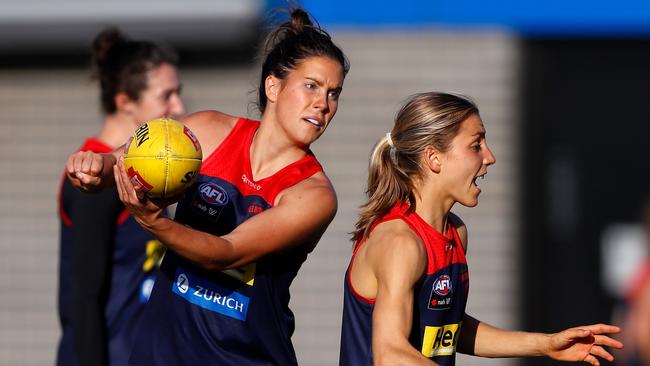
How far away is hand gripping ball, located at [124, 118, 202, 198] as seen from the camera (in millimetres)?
3662

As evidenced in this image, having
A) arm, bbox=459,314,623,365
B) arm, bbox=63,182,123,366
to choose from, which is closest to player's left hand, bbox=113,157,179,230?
arm, bbox=63,182,123,366

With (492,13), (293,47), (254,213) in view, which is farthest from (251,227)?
(492,13)

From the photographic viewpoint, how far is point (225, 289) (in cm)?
421

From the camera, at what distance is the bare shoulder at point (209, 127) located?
4336 millimetres

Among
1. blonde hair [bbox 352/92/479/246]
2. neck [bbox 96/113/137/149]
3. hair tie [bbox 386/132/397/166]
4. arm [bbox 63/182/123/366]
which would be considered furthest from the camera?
neck [bbox 96/113/137/149]

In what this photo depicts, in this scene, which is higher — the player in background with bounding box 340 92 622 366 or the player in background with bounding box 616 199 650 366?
the player in background with bounding box 340 92 622 366

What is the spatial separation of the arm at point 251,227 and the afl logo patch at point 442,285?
459 millimetres

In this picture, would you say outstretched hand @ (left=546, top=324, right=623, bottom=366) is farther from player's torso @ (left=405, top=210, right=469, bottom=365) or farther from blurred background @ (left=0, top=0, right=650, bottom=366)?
blurred background @ (left=0, top=0, right=650, bottom=366)

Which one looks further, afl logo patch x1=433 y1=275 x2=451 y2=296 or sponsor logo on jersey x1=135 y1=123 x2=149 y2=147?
afl logo patch x1=433 y1=275 x2=451 y2=296

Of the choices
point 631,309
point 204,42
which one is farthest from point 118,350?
point 631,309

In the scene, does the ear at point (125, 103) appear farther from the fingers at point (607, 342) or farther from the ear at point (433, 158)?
the fingers at point (607, 342)

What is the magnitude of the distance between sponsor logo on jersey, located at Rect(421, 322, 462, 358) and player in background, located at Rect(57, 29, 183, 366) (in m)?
1.47

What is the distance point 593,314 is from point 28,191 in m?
4.55

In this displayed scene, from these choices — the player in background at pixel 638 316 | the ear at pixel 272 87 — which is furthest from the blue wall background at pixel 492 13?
the ear at pixel 272 87
